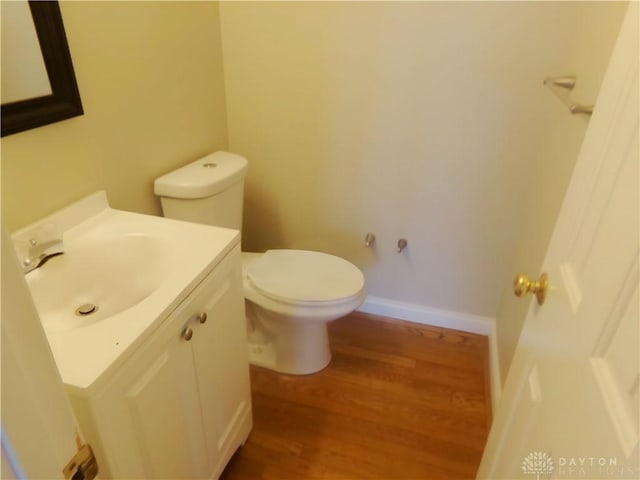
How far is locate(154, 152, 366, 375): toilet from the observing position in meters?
1.52

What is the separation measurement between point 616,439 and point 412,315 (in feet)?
5.47

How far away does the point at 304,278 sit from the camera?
5.58 ft

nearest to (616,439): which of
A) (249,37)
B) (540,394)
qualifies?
(540,394)

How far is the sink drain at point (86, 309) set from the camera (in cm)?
109

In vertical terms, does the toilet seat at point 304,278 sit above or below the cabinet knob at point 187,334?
below

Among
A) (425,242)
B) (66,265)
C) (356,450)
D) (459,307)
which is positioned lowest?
(356,450)

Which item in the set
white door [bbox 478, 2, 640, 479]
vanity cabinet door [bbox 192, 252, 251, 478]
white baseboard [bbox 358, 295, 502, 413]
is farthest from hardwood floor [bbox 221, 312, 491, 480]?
white door [bbox 478, 2, 640, 479]

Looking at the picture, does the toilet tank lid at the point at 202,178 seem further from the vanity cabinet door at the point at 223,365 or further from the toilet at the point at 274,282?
the vanity cabinet door at the point at 223,365

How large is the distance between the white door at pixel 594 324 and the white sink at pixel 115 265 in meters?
0.72

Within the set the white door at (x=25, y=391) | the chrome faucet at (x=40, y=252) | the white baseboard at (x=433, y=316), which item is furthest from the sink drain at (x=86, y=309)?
the white baseboard at (x=433, y=316)

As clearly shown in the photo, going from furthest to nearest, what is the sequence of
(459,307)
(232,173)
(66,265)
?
(459,307), (232,173), (66,265)

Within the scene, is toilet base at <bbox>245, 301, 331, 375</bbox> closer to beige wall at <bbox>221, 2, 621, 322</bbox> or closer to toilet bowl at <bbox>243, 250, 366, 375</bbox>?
toilet bowl at <bbox>243, 250, 366, 375</bbox>

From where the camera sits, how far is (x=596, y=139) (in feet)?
2.40

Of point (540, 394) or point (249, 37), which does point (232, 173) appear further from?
point (540, 394)
